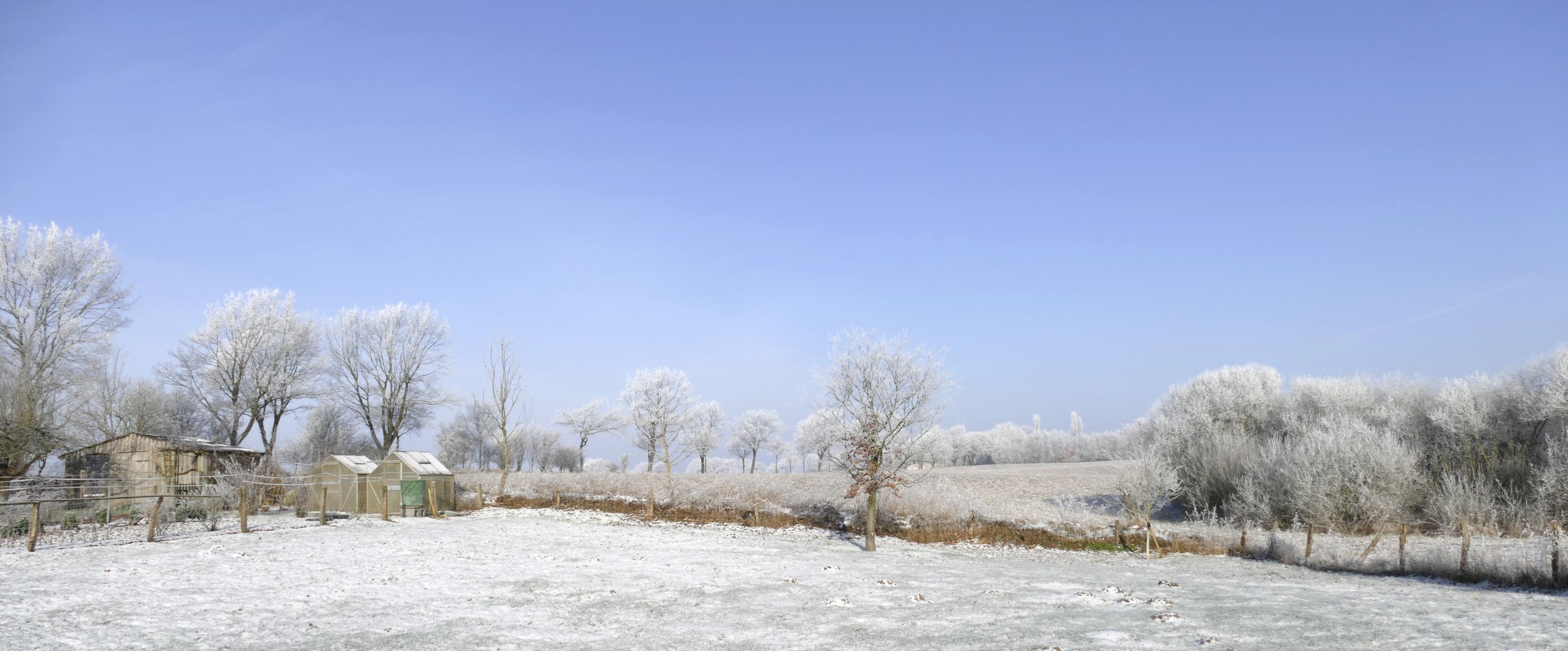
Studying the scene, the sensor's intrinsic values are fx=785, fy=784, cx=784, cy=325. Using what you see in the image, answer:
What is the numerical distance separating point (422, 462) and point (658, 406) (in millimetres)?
32348

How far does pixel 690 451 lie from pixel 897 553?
5689 centimetres

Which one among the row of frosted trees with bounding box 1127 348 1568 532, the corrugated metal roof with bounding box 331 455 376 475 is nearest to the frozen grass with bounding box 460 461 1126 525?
the row of frosted trees with bounding box 1127 348 1568 532

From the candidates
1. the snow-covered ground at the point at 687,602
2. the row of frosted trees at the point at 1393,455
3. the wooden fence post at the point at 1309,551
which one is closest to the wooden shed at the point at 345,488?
the snow-covered ground at the point at 687,602

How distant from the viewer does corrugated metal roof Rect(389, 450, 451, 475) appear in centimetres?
3503

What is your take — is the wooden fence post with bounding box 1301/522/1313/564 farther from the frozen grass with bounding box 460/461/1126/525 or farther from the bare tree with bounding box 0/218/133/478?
the bare tree with bounding box 0/218/133/478

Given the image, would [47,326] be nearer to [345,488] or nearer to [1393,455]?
[345,488]

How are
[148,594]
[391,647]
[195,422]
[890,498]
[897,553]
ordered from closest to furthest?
[391,647] < [148,594] < [897,553] < [890,498] < [195,422]

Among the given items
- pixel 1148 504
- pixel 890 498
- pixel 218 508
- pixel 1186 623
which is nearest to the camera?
pixel 1186 623

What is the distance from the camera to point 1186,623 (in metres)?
13.0

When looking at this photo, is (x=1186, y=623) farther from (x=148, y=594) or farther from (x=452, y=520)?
(x=452, y=520)

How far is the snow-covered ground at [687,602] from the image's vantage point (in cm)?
1196

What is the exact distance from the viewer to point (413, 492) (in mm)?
34469

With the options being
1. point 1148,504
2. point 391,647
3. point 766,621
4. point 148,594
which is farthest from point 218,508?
point 1148,504

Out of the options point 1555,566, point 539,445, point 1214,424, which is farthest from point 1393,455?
point 539,445
